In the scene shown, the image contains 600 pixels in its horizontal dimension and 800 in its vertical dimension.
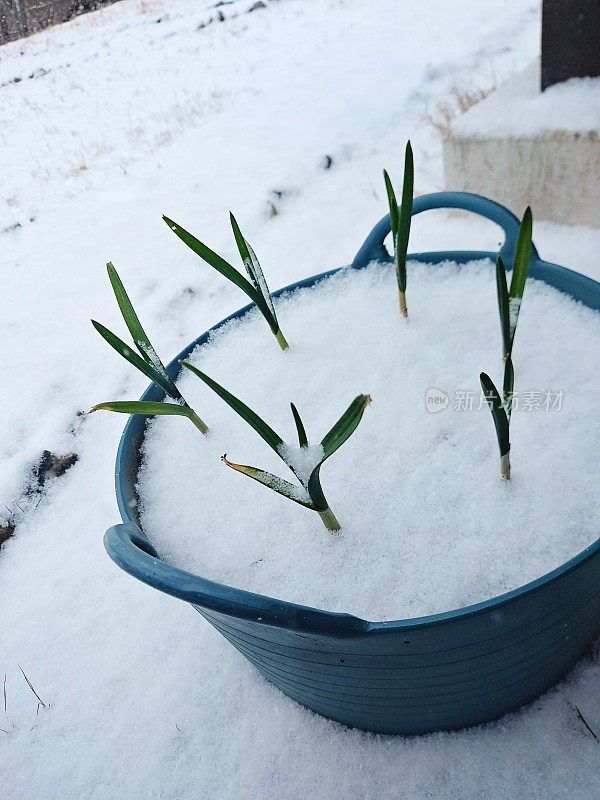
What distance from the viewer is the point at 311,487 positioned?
628 mm

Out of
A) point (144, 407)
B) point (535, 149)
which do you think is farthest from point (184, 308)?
point (144, 407)

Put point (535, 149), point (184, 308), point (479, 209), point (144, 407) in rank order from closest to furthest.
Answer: point (144, 407) → point (479, 209) → point (535, 149) → point (184, 308)

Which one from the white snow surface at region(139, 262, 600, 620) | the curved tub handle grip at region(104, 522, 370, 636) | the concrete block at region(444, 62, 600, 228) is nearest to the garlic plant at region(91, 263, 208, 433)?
the white snow surface at region(139, 262, 600, 620)

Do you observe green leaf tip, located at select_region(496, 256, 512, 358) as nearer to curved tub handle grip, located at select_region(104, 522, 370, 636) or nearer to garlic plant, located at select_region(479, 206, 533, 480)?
garlic plant, located at select_region(479, 206, 533, 480)

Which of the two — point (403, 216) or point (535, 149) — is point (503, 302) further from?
point (535, 149)

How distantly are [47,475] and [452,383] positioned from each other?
121 cm

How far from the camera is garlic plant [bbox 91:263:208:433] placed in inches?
30.2

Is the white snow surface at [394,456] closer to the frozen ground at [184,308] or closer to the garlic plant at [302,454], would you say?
the garlic plant at [302,454]

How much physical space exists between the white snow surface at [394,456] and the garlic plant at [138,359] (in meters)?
0.11

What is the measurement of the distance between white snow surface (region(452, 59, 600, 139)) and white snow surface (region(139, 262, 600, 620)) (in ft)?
3.22

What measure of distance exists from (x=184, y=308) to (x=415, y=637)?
173 cm

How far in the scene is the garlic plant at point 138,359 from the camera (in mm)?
768

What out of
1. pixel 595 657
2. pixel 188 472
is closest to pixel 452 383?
pixel 188 472

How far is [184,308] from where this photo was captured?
2.11 metres
